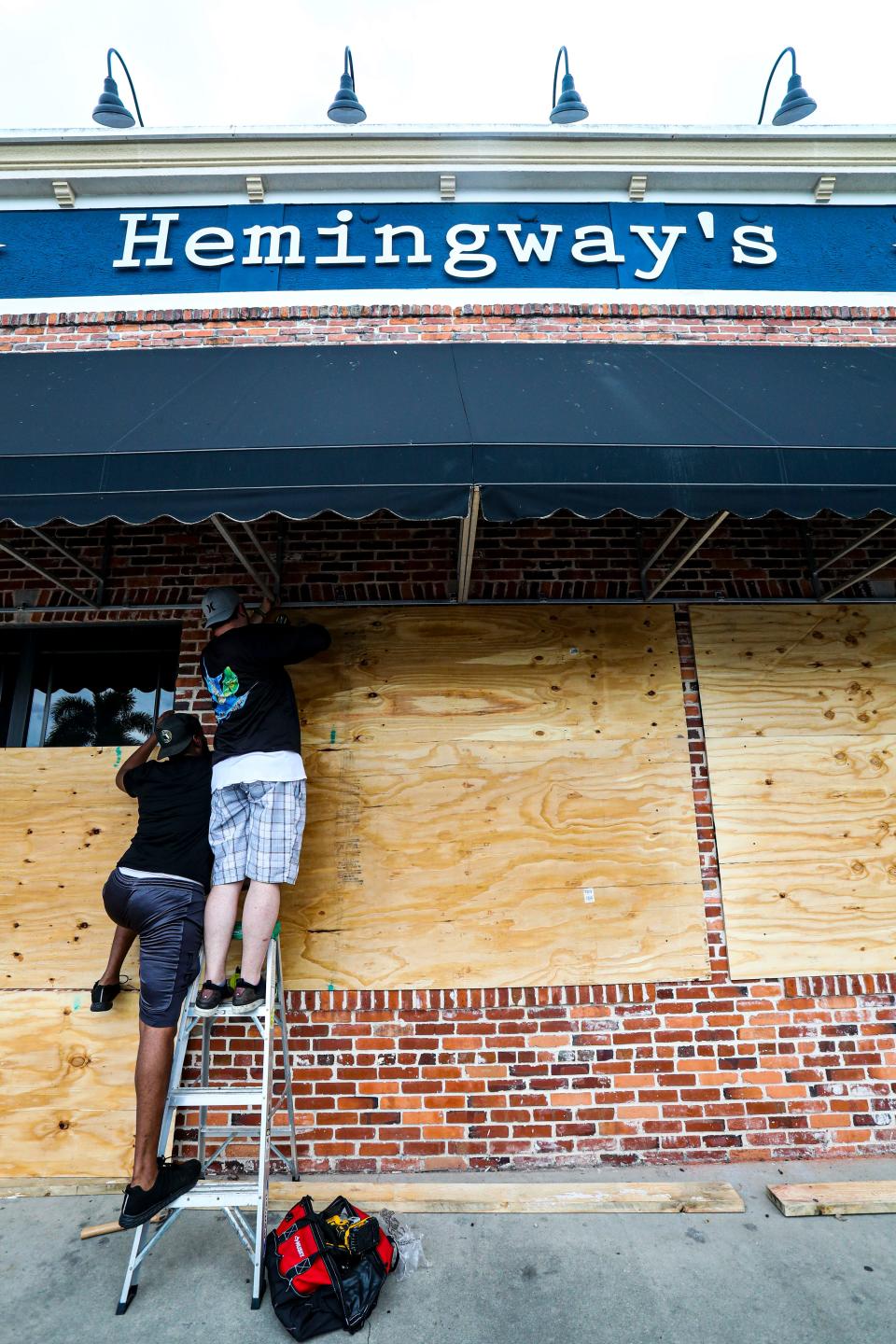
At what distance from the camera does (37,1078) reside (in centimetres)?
387

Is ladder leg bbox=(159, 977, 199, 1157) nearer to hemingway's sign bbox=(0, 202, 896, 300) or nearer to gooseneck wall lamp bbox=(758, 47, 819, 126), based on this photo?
hemingway's sign bbox=(0, 202, 896, 300)

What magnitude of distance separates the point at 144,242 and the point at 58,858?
4.31 m

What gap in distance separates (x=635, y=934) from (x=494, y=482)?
260 centimetres

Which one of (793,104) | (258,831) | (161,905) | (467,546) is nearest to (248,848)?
(258,831)

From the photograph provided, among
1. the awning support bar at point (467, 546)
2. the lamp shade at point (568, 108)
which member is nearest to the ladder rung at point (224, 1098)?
the awning support bar at point (467, 546)

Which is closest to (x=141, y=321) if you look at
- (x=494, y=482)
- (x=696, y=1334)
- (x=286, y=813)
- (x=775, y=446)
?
(x=494, y=482)

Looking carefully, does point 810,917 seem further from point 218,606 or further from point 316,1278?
point 218,606

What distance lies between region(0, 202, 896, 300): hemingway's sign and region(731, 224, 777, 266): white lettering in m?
0.01

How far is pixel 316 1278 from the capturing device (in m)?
2.77

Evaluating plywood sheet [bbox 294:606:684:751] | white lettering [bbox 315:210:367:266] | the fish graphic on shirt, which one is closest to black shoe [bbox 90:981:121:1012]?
the fish graphic on shirt

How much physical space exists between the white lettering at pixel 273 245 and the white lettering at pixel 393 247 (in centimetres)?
57

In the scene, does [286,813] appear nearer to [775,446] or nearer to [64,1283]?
[64,1283]

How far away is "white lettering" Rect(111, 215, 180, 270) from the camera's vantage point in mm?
5148

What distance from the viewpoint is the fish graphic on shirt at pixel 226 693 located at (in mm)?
3711
